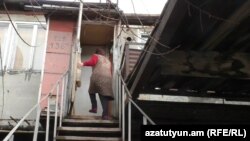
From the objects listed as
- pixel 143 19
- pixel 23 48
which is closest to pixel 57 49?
pixel 23 48

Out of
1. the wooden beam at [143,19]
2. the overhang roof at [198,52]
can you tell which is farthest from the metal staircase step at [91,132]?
the wooden beam at [143,19]

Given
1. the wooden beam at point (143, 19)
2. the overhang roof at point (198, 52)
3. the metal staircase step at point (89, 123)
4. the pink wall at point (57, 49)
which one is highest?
the wooden beam at point (143, 19)

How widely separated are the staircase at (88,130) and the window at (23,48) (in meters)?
3.13

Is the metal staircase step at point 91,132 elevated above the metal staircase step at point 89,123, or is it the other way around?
the metal staircase step at point 89,123

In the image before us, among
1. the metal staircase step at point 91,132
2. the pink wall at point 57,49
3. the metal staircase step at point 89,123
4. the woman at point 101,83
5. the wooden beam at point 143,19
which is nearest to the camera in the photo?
the metal staircase step at point 91,132

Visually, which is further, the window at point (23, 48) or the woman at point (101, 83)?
the window at point (23, 48)

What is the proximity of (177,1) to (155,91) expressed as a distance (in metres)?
2.70

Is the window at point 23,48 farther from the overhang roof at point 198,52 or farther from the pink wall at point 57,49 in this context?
the overhang roof at point 198,52

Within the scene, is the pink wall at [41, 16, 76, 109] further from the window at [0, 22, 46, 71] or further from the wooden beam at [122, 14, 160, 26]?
the wooden beam at [122, 14, 160, 26]

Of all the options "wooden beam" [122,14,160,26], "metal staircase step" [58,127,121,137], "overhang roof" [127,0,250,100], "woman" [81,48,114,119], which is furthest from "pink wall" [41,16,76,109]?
"overhang roof" [127,0,250,100]

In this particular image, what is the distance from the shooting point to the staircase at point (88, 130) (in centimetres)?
610

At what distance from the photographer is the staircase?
6102 millimetres

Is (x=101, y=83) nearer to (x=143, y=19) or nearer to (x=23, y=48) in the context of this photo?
(x=143, y=19)

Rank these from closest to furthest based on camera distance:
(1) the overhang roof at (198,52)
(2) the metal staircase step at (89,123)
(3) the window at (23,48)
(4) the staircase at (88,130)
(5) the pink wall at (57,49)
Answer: (1) the overhang roof at (198,52)
(4) the staircase at (88,130)
(2) the metal staircase step at (89,123)
(5) the pink wall at (57,49)
(3) the window at (23,48)
